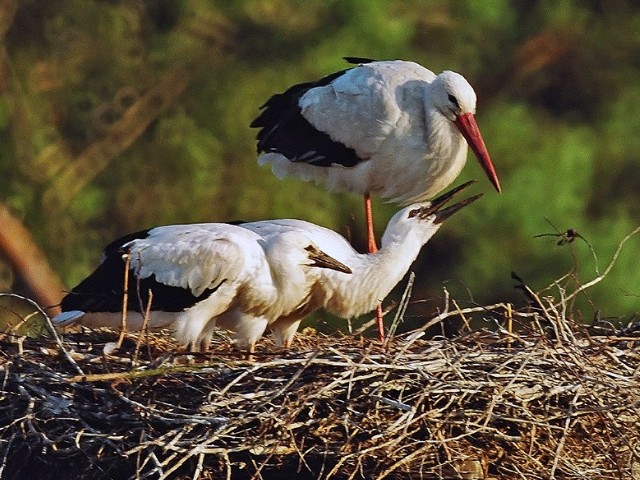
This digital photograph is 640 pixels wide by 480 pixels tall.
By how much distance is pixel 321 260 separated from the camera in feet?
16.7

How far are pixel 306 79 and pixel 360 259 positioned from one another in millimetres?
3272

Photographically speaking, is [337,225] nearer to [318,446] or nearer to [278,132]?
[278,132]

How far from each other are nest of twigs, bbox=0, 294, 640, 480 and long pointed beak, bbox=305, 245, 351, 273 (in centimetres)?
50

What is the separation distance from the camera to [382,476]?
425 cm

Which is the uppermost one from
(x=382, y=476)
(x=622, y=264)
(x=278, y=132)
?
(x=278, y=132)

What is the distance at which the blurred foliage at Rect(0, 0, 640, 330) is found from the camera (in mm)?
8414

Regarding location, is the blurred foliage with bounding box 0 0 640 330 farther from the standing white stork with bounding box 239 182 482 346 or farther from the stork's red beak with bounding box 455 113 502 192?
the standing white stork with bounding box 239 182 482 346

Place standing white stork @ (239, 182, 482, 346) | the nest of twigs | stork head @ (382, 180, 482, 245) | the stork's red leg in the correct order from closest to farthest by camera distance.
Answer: the nest of twigs
standing white stork @ (239, 182, 482, 346)
stork head @ (382, 180, 482, 245)
the stork's red leg

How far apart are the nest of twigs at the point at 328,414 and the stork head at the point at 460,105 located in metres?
1.30

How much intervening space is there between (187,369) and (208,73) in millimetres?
4963

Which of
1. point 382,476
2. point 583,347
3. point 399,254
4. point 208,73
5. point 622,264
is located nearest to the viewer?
point 382,476

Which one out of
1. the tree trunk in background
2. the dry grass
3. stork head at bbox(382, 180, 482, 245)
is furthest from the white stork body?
the tree trunk in background

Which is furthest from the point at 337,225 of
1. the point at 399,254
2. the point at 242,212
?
the point at 399,254

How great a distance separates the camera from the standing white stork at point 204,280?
5.04 m
